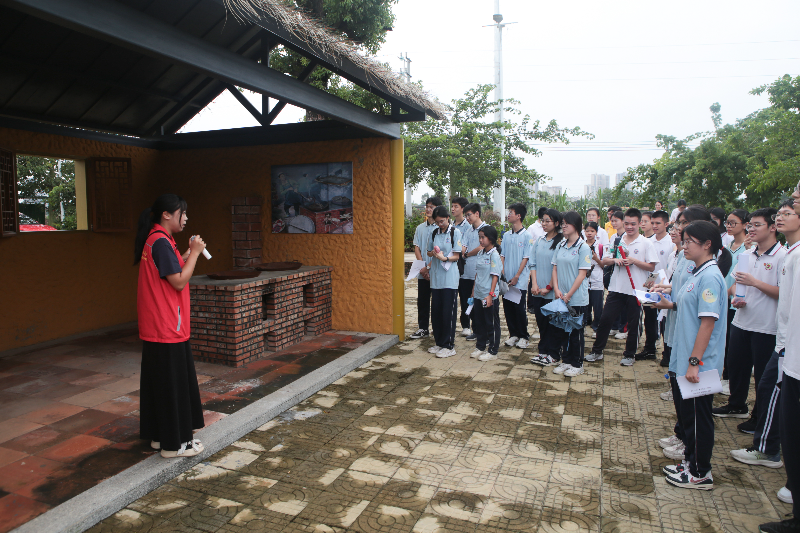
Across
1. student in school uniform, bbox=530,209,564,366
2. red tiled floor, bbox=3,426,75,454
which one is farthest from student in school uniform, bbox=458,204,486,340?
red tiled floor, bbox=3,426,75,454

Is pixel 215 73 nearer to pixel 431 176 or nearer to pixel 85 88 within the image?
pixel 85 88

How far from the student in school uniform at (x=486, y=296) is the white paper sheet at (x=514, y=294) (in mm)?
455

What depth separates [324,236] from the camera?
278 inches

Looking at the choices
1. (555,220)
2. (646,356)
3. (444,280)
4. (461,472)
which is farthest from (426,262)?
(461,472)

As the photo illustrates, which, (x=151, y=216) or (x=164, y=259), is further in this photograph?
(x=151, y=216)

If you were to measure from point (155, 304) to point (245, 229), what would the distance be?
4172mm

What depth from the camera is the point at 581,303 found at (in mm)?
5289

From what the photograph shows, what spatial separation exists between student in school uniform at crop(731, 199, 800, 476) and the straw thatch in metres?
3.76

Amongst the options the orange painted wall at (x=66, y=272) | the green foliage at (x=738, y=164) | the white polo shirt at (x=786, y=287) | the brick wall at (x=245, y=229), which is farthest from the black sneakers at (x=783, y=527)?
the green foliage at (x=738, y=164)

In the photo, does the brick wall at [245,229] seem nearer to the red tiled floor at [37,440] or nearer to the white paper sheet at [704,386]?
the red tiled floor at [37,440]

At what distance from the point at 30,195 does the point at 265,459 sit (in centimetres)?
2027

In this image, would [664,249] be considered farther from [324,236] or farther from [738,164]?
[738,164]

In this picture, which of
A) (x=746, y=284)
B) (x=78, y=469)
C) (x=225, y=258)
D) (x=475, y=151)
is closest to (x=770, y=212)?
(x=746, y=284)

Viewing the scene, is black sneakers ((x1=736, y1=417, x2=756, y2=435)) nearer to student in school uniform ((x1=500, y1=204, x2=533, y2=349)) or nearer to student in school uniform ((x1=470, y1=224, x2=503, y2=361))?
student in school uniform ((x1=470, y1=224, x2=503, y2=361))
